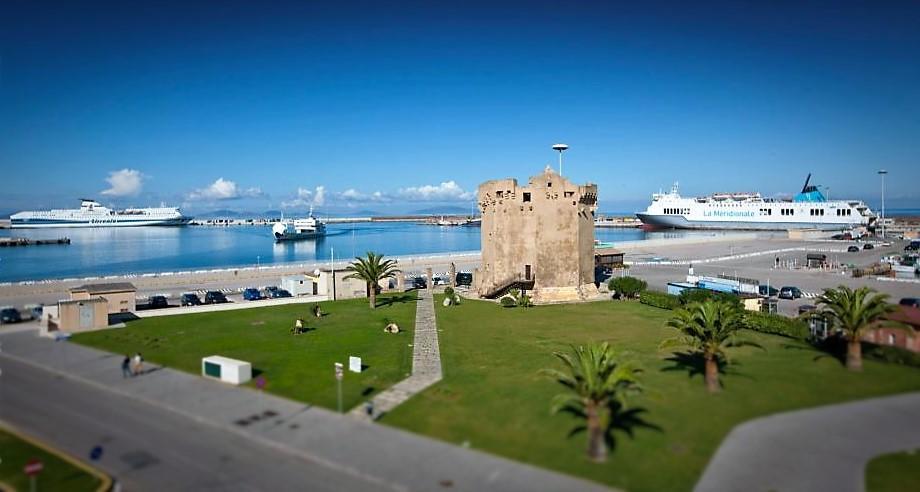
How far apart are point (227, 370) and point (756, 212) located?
133m

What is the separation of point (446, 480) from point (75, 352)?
676 inches

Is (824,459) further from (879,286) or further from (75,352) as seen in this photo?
(879,286)

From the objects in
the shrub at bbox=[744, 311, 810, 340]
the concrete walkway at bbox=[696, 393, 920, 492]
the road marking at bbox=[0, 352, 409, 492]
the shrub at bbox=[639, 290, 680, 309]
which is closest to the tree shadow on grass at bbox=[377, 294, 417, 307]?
the shrub at bbox=[639, 290, 680, 309]

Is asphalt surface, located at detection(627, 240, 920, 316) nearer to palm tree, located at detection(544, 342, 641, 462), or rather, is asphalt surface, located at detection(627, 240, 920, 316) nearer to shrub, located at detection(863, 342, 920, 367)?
shrub, located at detection(863, 342, 920, 367)

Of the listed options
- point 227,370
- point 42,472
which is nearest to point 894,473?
point 227,370

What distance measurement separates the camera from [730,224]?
13088 cm

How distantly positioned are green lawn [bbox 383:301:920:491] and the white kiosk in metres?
5.56

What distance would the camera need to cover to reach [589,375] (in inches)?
534

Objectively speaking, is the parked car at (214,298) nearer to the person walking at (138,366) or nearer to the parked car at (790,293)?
the person walking at (138,366)

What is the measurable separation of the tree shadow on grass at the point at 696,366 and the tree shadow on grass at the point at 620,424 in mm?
4210

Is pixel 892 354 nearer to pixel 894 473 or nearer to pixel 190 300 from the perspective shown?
pixel 894 473

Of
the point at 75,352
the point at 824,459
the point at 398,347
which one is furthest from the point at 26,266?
the point at 824,459

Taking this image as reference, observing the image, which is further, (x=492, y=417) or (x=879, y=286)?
(x=879, y=286)

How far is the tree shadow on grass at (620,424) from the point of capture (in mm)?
13562
